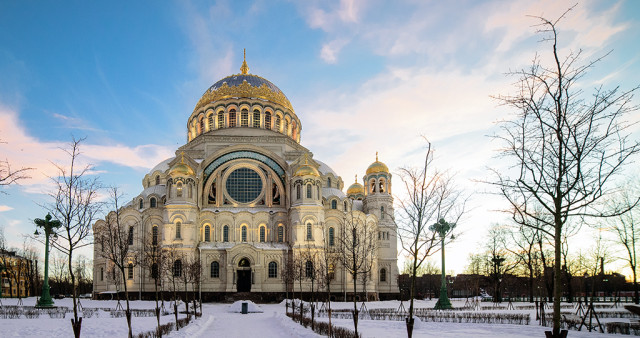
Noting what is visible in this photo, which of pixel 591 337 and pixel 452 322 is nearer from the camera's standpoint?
pixel 591 337

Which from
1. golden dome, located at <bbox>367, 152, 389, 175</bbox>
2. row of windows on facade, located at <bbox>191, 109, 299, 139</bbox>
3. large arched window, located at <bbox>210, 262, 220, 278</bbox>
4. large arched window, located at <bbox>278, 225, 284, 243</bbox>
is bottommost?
large arched window, located at <bbox>210, 262, 220, 278</bbox>

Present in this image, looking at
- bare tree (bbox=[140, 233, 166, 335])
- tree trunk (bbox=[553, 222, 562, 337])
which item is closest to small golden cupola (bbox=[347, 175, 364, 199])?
bare tree (bbox=[140, 233, 166, 335])

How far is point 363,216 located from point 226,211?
48.8 feet

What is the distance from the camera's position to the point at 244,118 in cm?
6094

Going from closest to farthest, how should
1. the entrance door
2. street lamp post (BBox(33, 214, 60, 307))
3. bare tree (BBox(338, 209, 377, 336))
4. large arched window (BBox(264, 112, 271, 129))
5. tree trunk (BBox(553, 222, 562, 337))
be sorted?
tree trunk (BBox(553, 222, 562, 337)) → bare tree (BBox(338, 209, 377, 336)) → street lamp post (BBox(33, 214, 60, 307)) → the entrance door → large arched window (BBox(264, 112, 271, 129))

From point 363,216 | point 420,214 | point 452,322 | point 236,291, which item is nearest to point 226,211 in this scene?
point 236,291

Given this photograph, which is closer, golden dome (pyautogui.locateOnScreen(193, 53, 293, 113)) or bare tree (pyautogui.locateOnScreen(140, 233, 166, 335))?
bare tree (pyautogui.locateOnScreen(140, 233, 166, 335))

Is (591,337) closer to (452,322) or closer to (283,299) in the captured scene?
(452,322)

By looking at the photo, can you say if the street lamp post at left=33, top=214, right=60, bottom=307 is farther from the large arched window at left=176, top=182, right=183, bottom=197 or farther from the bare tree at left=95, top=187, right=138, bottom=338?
the large arched window at left=176, top=182, right=183, bottom=197

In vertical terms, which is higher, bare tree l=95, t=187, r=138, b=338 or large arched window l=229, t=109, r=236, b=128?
large arched window l=229, t=109, r=236, b=128

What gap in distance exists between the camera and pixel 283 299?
158 feet

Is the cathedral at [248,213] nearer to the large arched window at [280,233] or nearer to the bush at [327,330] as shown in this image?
the large arched window at [280,233]

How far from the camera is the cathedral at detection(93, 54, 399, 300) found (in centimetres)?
4900

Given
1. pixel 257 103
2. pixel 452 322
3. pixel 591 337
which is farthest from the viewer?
pixel 257 103
